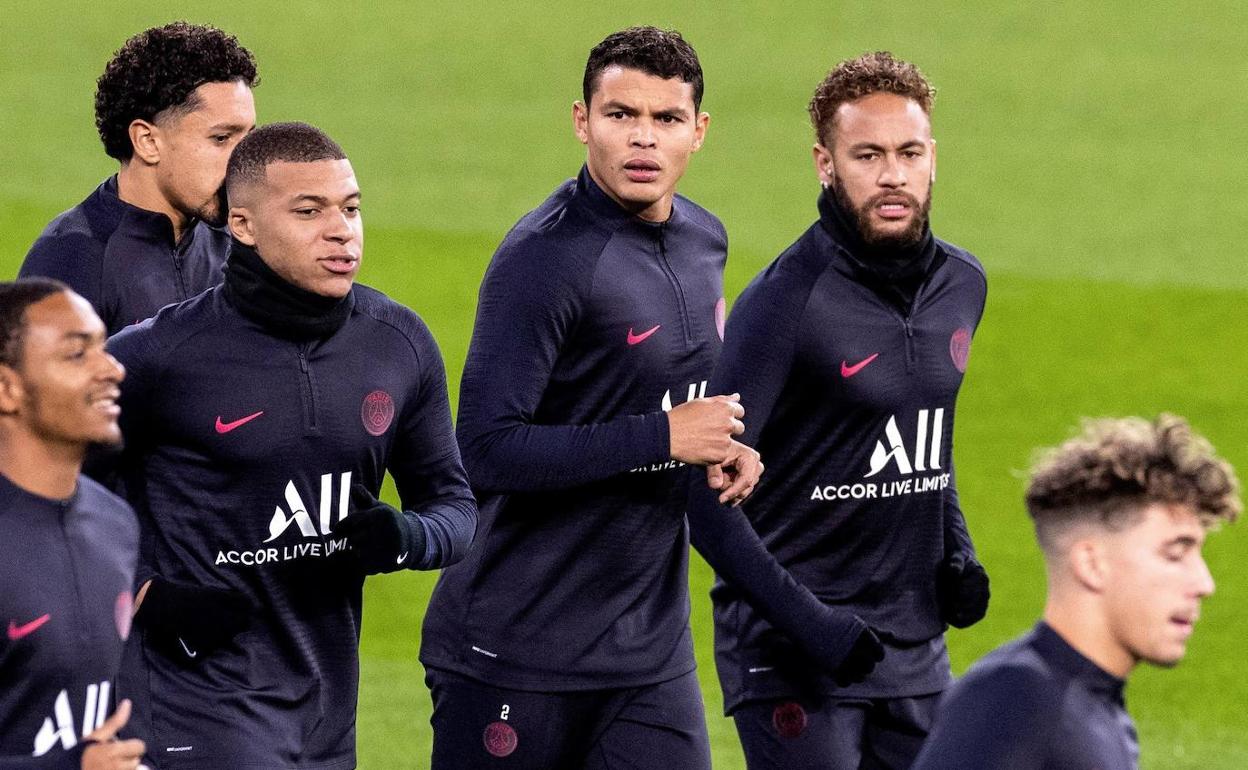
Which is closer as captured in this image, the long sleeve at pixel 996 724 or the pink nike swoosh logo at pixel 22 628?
the long sleeve at pixel 996 724

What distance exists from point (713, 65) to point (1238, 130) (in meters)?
4.99

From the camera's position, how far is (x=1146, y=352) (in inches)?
562

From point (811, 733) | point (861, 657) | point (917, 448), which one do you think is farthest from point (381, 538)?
point (917, 448)

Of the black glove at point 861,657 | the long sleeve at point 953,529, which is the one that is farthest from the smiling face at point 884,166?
the black glove at point 861,657

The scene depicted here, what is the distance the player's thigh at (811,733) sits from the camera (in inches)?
224

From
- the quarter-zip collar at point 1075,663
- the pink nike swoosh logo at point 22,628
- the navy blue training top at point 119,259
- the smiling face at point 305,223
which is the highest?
the smiling face at point 305,223

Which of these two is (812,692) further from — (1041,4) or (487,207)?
(1041,4)

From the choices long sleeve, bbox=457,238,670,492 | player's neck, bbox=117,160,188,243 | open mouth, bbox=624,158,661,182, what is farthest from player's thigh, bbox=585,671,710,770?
player's neck, bbox=117,160,188,243

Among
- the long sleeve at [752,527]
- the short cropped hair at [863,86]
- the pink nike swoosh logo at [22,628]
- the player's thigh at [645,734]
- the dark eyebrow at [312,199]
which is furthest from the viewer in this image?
the short cropped hair at [863,86]

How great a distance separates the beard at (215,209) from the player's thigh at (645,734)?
5.27 feet

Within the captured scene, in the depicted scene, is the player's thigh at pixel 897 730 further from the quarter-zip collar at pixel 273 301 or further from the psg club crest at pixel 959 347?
the quarter-zip collar at pixel 273 301

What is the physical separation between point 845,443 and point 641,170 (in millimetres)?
835

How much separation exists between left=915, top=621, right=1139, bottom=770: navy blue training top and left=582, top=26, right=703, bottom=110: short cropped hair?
240 cm

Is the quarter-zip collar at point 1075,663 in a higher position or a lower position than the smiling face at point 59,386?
lower
